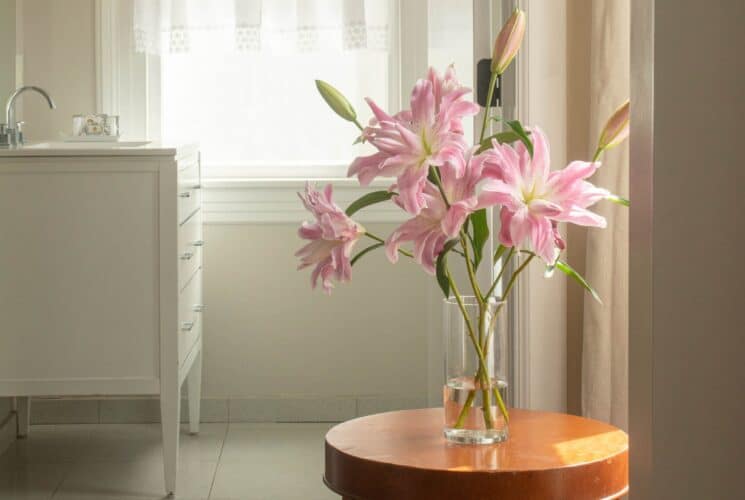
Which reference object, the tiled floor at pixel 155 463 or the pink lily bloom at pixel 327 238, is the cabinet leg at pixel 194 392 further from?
the pink lily bloom at pixel 327 238

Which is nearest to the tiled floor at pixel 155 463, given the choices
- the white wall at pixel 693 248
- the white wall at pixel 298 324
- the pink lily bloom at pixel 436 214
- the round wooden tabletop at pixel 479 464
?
the white wall at pixel 298 324

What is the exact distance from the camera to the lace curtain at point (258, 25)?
13.1 feet

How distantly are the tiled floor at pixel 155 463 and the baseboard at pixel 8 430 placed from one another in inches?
1.2

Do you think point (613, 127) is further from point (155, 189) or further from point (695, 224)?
point (155, 189)

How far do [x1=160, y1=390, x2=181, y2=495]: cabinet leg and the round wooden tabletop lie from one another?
1637 mm

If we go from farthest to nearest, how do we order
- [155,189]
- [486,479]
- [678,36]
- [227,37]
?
1. [227,37]
2. [155,189]
3. [486,479]
4. [678,36]

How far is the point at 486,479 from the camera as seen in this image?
1416mm

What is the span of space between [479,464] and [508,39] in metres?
0.55

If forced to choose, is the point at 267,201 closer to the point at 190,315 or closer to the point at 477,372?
the point at 190,315

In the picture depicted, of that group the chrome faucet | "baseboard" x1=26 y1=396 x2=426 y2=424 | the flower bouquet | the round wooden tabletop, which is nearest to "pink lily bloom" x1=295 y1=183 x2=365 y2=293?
Result: the flower bouquet

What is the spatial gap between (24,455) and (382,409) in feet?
4.03

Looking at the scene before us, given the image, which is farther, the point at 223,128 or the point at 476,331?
the point at 223,128

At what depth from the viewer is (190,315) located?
3.56 metres

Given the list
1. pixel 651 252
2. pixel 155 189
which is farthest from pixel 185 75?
pixel 651 252
